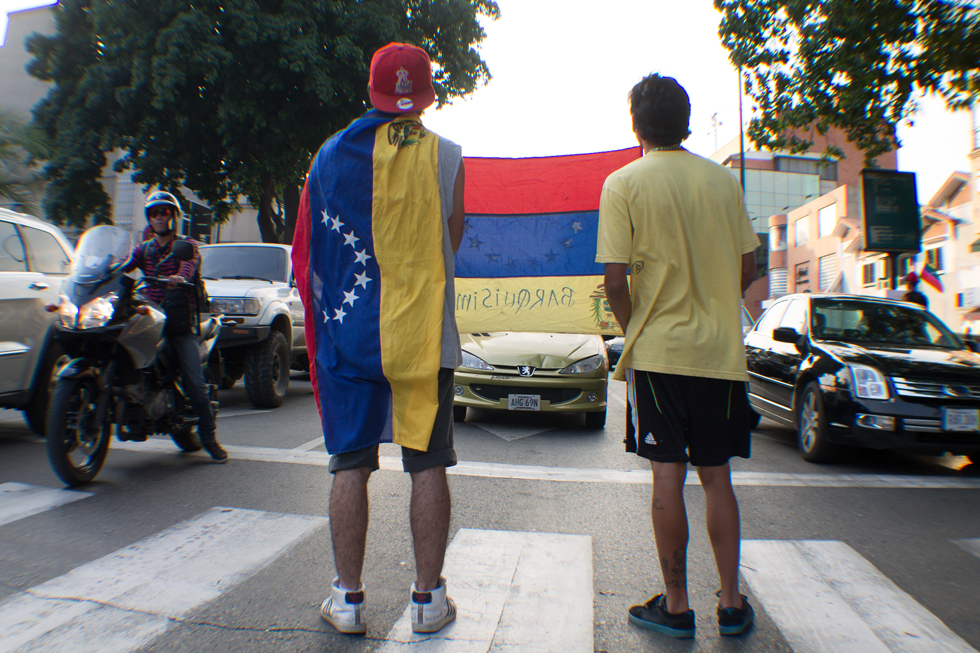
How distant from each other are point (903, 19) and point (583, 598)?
9.14 metres

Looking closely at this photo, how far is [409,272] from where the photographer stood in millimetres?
2318

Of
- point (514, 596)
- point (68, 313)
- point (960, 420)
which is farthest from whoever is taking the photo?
point (960, 420)

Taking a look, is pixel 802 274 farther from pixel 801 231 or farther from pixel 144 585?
pixel 144 585

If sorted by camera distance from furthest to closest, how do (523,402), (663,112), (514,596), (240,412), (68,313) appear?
1. (240,412)
2. (523,402)
3. (68,313)
4. (514,596)
5. (663,112)

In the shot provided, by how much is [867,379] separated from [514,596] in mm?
4006

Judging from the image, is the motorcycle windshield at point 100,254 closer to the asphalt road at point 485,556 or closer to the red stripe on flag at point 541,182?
the asphalt road at point 485,556

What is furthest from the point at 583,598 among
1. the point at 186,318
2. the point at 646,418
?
the point at 186,318

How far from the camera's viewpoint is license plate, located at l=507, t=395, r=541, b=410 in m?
6.56

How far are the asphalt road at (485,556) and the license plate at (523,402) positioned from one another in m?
1.22

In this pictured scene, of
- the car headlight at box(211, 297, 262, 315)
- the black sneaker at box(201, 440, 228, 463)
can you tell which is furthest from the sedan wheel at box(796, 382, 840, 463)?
the car headlight at box(211, 297, 262, 315)

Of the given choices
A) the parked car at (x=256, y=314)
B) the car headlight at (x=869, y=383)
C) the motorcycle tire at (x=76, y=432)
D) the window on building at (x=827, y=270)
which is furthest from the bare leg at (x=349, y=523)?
the window on building at (x=827, y=270)

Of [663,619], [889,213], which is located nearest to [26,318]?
[663,619]

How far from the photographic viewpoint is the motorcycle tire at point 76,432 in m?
3.88

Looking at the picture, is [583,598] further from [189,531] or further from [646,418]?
[189,531]
